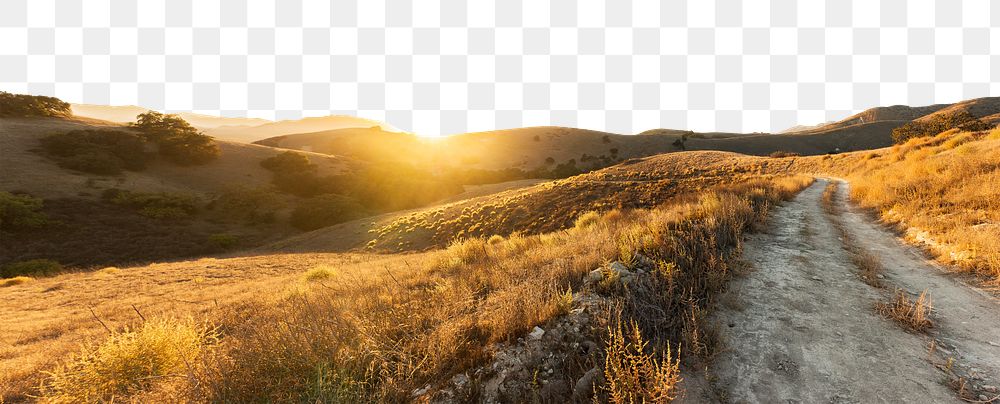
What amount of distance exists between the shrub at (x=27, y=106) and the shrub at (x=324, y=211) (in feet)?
137

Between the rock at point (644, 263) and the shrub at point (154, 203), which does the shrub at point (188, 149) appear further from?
the rock at point (644, 263)

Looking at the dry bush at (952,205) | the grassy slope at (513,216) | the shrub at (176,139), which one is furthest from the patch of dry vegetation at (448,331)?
the shrub at (176,139)

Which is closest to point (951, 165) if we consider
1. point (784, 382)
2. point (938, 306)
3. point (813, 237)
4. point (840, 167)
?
point (813, 237)

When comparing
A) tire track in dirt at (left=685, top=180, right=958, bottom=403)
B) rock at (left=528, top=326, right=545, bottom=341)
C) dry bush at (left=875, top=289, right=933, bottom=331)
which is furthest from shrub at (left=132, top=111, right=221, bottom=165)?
dry bush at (left=875, top=289, right=933, bottom=331)

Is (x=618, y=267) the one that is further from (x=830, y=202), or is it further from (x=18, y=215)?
(x=18, y=215)

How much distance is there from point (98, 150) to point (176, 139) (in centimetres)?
813

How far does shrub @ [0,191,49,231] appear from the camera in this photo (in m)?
26.7

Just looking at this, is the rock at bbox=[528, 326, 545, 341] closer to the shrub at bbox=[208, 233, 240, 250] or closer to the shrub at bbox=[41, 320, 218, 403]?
the shrub at bbox=[41, 320, 218, 403]

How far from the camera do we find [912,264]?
21.9 ft

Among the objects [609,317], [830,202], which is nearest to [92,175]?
[609,317]

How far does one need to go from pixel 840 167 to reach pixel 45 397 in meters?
46.1

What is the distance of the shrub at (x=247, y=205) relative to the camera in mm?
39344

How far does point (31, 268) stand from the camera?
21.7 m

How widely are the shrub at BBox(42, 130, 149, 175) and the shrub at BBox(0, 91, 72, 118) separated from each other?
12.7 metres
